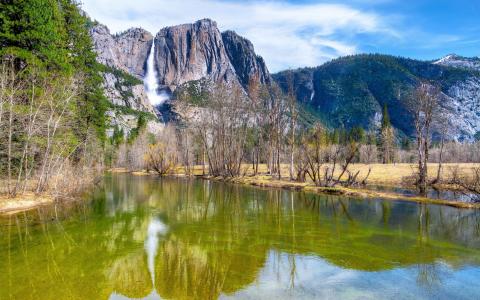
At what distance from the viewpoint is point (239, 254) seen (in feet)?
46.7

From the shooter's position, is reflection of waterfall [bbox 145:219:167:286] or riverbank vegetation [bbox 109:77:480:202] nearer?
reflection of waterfall [bbox 145:219:167:286]

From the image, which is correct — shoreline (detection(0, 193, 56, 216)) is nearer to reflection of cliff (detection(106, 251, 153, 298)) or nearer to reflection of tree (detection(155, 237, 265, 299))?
reflection of tree (detection(155, 237, 265, 299))

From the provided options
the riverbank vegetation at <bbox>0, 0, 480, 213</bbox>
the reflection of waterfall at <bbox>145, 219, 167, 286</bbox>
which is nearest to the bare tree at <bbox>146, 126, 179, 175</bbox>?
the riverbank vegetation at <bbox>0, 0, 480, 213</bbox>

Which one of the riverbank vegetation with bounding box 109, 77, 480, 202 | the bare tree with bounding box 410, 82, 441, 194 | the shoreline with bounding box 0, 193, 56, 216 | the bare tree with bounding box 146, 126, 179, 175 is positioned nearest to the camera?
the shoreline with bounding box 0, 193, 56, 216

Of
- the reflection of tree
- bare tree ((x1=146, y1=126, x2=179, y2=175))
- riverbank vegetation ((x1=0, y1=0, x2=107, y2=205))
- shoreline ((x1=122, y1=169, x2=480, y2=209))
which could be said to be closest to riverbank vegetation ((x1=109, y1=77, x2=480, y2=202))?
bare tree ((x1=146, y1=126, x2=179, y2=175))

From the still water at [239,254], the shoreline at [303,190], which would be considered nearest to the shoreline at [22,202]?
the shoreline at [303,190]

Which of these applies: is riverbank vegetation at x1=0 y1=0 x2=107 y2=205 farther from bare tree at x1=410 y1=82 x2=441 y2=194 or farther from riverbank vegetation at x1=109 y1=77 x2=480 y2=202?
bare tree at x1=410 y1=82 x2=441 y2=194

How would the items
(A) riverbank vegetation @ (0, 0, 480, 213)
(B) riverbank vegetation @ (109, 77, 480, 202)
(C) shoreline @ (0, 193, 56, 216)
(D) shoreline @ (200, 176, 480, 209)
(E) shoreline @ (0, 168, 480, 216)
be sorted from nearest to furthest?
(C) shoreline @ (0, 193, 56, 216), (E) shoreline @ (0, 168, 480, 216), (A) riverbank vegetation @ (0, 0, 480, 213), (D) shoreline @ (200, 176, 480, 209), (B) riverbank vegetation @ (109, 77, 480, 202)

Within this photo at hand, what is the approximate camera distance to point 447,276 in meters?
11.9

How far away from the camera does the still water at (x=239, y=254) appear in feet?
34.2

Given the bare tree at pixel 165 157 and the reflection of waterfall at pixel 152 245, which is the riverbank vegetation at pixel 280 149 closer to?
the bare tree at pixel 165 157

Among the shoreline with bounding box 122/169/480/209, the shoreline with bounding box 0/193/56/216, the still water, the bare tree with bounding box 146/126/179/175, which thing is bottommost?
the still water

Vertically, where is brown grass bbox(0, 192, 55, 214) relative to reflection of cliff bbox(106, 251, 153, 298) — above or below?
above

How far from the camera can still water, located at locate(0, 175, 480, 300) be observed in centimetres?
1044
